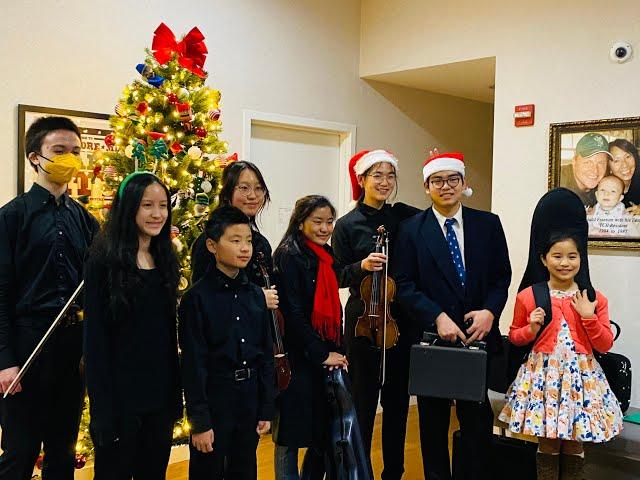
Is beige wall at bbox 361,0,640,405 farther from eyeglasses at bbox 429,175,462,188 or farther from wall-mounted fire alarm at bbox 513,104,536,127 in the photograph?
eyeglasses at bbox 429,175,462,188

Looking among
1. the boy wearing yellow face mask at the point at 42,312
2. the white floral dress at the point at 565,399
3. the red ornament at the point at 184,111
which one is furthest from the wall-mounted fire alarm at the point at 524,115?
the boy wearing yellow face mask at the point at 42,312

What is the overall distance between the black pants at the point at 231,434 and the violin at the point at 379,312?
2.01 ft

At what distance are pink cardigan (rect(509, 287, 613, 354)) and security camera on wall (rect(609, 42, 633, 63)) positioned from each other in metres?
1.49

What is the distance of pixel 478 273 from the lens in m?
2.73

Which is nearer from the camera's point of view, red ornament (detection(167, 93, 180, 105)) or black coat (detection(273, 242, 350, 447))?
black coat (detection(273, 242, 350, 447))

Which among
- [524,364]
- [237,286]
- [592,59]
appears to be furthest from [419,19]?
[237,286]

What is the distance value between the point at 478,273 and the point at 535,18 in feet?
6.48

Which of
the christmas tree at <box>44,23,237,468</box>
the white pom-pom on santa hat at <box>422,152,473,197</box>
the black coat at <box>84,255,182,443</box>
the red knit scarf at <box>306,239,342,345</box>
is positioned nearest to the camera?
the black coat at <box>84,255,182,443</box>

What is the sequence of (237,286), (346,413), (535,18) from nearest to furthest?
(237,286), (346,413), (535,18)

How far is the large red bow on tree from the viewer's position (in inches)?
Result: 123

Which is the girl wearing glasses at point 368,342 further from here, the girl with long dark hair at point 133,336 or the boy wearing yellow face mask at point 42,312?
the boy wearing yellow face mask at point 42,312

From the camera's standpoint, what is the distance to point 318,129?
4727 mm

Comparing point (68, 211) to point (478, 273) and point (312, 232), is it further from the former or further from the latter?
point (478, 273)

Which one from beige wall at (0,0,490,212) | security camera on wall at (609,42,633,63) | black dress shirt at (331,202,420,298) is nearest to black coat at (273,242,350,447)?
black dress shirt at (331,202,420,298)
